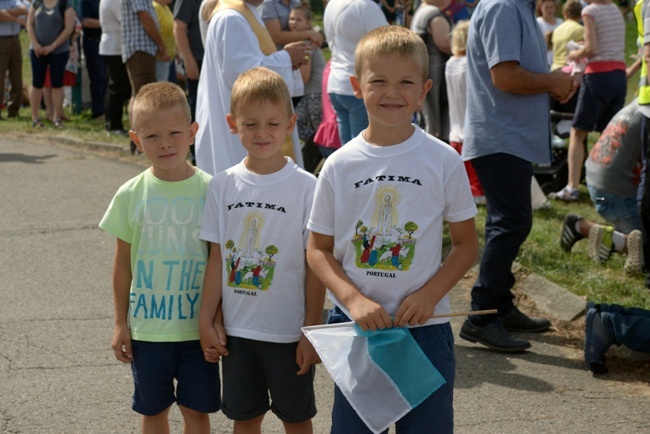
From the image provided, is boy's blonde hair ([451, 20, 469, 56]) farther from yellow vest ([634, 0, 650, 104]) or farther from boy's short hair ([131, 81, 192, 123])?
boy's short hair ([131, 81, 192, 123])

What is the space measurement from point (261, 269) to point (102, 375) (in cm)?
192

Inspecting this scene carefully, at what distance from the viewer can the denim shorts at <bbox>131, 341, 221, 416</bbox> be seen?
3670 millimetres

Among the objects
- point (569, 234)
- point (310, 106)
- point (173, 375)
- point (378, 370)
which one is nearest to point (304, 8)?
point (310, 106)

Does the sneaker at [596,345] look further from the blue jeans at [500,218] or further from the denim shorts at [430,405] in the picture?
the denim shorts at [430,405]

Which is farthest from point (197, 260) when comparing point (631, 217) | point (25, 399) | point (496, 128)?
point (631, 217)

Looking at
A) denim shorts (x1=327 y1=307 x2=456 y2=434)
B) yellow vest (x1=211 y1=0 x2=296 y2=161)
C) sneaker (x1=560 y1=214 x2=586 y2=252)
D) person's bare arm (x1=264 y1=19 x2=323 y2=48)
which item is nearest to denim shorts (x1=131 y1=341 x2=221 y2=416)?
denim shorts (x1=327 y1=307 x2=456 y2=434)

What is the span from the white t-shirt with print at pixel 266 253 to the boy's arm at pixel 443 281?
1.59 feet

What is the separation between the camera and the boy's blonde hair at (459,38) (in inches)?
338

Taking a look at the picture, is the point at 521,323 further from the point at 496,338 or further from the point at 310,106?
the point at 310,106

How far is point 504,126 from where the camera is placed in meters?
5.40

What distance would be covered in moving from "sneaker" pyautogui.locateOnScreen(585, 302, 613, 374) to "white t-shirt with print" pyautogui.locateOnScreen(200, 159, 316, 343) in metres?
2.19

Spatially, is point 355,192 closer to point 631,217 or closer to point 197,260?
point 197,260

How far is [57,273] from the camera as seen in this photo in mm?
6965

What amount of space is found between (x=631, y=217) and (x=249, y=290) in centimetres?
415
